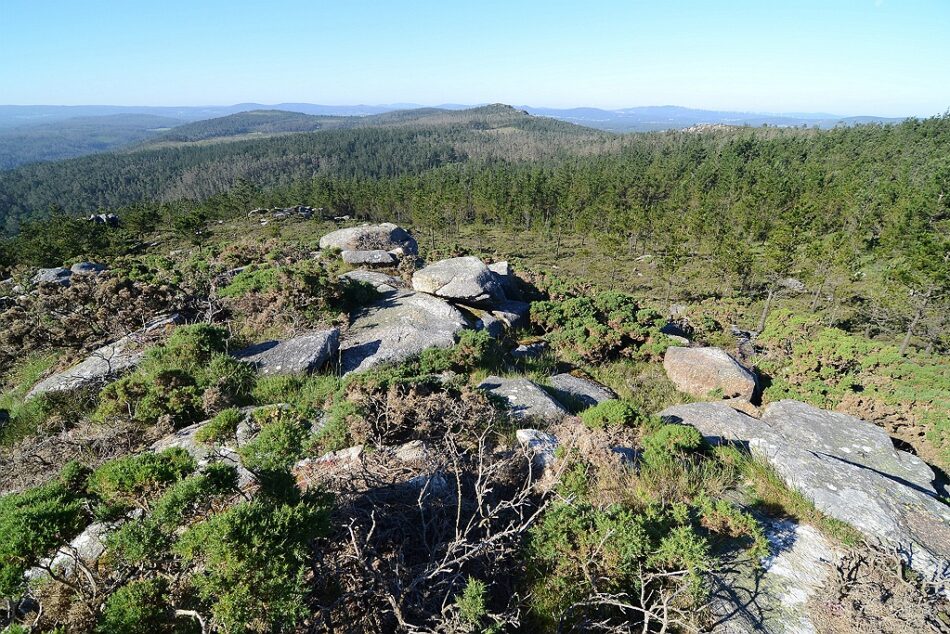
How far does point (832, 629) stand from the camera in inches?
133

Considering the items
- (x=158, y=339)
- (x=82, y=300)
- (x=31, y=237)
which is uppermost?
(x=82, y=300)

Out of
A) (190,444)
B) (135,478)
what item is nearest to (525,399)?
(190,444)

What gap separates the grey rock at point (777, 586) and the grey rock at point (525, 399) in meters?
3.48

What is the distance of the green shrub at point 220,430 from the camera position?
5.64m

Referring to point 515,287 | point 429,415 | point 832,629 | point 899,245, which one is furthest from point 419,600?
point 899,245

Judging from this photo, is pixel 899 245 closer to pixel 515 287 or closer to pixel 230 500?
pixel 515 287

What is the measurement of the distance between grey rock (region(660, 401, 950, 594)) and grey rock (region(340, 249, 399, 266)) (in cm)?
1409

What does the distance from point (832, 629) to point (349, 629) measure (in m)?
3.88

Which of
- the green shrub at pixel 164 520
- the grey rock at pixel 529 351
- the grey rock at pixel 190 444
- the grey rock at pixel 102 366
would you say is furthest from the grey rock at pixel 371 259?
the green shrub at pixel 164 520

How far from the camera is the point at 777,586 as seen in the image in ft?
12.4

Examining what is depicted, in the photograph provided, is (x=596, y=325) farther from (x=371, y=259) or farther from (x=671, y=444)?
(x=371, y=259)

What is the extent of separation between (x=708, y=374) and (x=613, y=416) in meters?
6.27

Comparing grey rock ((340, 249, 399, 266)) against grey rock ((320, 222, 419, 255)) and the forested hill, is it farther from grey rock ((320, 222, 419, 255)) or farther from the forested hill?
the forested hill

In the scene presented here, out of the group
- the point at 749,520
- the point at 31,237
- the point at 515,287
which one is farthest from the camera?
the point at 31,237
